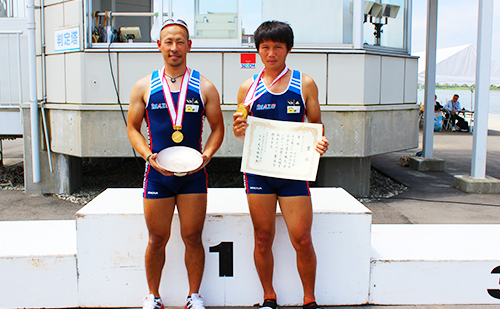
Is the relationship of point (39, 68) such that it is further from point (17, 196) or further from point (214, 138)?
point (214, 138)

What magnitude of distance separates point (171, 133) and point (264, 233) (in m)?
0.92

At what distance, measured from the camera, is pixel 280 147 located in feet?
10.3

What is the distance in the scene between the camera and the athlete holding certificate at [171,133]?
3.04 m

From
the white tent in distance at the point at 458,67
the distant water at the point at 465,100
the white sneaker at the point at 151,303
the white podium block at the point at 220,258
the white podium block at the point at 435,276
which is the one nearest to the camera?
the white sneaker at the point at 151,303

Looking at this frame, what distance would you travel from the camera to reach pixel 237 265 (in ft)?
11.5

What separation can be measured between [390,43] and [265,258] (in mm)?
5768

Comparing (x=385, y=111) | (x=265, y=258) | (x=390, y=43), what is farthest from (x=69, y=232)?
(x=390, y=43)

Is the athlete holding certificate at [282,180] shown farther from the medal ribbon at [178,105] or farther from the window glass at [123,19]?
the window glass at [123,19]

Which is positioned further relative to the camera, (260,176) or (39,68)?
(39,68)

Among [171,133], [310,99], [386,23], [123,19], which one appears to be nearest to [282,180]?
[310,99]

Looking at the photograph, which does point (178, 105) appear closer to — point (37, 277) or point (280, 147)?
point (280, 147)

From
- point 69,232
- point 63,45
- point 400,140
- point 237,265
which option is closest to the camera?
point 237,265

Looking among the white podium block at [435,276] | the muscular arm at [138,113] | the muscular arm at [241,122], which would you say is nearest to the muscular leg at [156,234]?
the muscular arm at [138,113]

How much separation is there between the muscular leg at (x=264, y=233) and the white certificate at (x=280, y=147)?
19cm
